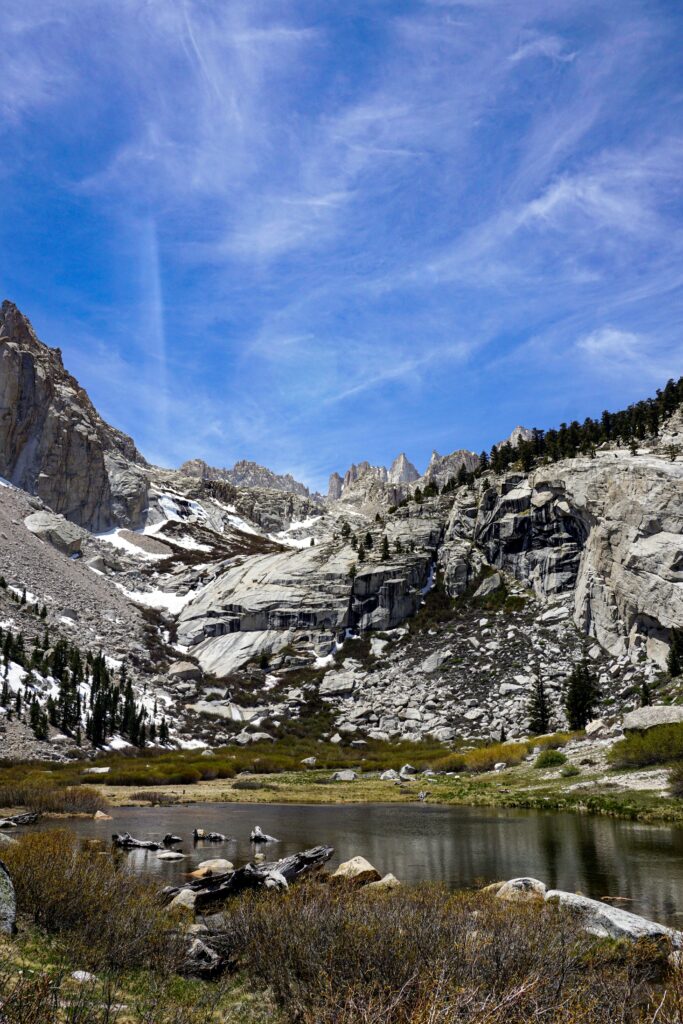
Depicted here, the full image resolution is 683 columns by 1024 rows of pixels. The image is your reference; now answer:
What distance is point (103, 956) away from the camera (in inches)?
391

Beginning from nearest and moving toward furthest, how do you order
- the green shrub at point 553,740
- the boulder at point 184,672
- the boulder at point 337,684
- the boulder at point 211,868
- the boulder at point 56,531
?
the boulder at point 211,868
the green shrub at point 553,740
the boulder at point 337,684
the boulder at point 184,672
the boulder at point 56,531

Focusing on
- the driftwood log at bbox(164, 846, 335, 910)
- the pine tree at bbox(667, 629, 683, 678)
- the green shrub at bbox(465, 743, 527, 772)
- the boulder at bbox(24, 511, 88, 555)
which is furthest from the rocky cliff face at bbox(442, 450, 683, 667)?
the boulder at bbox(24, 511, 88, 555)

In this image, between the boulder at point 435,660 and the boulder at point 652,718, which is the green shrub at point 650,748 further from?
the boulder at point 435,660

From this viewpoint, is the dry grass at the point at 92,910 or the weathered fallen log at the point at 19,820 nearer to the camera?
the dry grass at the point at 92,910

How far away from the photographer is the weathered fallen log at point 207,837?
28.4 metres

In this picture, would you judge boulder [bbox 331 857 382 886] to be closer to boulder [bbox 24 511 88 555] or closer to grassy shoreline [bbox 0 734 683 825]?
grassy shoreline [bbox 0 734 683 825]

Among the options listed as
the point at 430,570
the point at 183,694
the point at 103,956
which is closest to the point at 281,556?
the point at 430,570

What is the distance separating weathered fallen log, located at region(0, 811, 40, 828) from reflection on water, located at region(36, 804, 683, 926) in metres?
0.76

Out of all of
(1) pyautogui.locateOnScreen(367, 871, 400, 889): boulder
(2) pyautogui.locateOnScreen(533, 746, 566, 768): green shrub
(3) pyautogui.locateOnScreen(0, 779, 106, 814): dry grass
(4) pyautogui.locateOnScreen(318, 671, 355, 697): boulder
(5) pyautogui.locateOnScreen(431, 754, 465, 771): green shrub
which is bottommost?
(5) pyautogui.locateOnScreen(431, 754, 465, 771): green shrub

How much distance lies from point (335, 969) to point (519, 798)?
118ft

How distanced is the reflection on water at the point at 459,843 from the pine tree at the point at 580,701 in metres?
27.8

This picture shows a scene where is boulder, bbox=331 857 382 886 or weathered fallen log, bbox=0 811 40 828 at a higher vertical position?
boulder, bbox=331 857 382 886

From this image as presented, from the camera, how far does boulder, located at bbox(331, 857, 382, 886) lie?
1786 centimetres

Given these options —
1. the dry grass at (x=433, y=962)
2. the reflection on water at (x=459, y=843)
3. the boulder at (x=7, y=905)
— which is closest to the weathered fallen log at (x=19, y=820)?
the reflection on water at (x=459, y=843)
